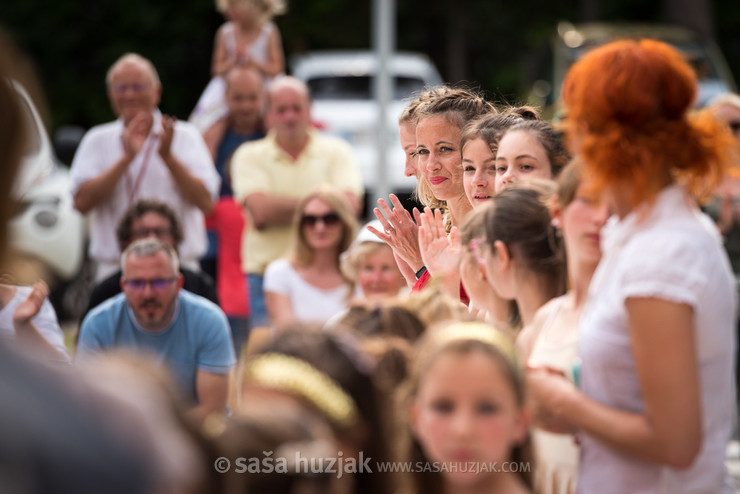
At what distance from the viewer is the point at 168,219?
21.9ft

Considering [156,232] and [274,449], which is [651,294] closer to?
[274,449]

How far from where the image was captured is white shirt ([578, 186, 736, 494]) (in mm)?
2516

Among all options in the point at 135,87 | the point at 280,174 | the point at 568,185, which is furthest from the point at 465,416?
the point at 280,174

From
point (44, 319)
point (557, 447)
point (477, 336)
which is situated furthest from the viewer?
point (44, 319)

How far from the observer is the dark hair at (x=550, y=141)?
4.04m

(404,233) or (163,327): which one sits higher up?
(404,233)

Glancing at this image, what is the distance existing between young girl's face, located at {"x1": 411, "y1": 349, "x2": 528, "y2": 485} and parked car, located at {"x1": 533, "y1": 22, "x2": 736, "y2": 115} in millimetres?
12238

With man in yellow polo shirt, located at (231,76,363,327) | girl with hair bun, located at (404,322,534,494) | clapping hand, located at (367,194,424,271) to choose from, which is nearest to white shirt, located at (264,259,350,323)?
man in yellow polo shirt, located at (231,76,363,327)

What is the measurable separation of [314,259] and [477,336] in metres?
4.71

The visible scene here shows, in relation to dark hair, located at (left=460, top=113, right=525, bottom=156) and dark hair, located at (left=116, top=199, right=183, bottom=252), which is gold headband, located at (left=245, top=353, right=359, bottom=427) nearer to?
dark hair, located at (left=460, top=113, right=525, bottom=156)

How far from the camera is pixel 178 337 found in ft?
18.5

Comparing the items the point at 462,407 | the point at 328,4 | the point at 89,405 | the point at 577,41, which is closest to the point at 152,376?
the point at 89,405

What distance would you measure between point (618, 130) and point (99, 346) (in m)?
3.57

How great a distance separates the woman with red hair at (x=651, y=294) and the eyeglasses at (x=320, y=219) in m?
4.52
